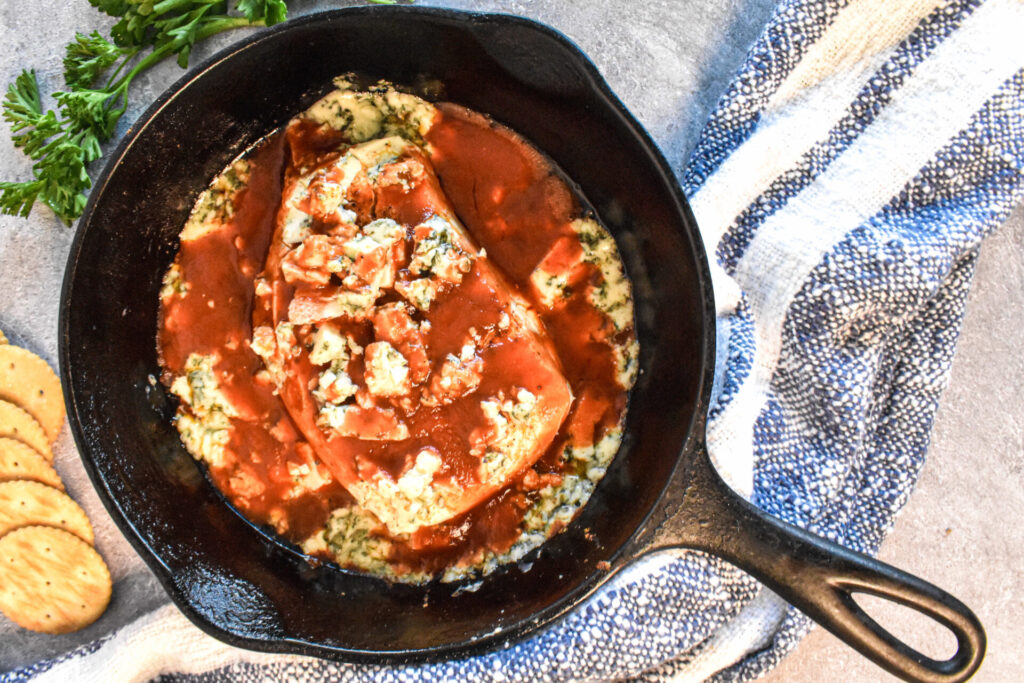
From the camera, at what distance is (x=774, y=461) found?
8.48 ft

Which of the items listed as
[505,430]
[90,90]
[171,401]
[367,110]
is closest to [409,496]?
[505,430]

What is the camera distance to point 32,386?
257cm

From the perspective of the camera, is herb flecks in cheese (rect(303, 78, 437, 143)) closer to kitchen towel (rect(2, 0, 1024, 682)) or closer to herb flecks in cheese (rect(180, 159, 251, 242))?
herb flecks in cheese (rect(180, 159, 251, 242))

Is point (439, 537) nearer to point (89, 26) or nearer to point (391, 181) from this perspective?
point (391, 181)

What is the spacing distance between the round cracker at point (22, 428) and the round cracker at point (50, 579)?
26 cm

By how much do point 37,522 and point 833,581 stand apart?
7.83 ft

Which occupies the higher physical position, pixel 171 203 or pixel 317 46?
pixel 317 46

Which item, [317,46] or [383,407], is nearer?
[383,407]

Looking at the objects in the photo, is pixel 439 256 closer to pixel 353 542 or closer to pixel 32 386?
pixel 353 542

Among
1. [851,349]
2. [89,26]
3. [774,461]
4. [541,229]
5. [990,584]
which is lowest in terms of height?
[990,584]

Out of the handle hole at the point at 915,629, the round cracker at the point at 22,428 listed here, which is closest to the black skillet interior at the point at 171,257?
the round cracker at the point at 22,428

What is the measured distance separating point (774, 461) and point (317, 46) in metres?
1.93

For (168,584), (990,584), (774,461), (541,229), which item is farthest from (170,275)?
(990,584)

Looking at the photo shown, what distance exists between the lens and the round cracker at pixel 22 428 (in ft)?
8.23
